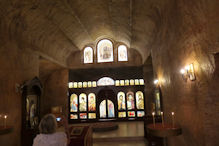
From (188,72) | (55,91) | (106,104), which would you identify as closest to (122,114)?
(106,104)

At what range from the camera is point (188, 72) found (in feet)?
13.6

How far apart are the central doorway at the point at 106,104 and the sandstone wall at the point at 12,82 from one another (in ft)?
25.4

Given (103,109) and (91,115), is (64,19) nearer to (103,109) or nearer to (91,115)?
(103,109)

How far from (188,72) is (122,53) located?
10.8 m

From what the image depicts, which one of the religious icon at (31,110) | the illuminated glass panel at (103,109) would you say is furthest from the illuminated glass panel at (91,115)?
the religious icon at (31,110)

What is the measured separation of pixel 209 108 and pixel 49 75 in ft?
44.7

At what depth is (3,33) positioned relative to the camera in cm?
664

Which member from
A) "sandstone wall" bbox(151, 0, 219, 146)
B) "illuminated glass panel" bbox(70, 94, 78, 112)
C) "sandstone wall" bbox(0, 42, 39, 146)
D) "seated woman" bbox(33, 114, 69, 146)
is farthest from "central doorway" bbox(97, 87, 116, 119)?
"seated woman" bbox(33, 114, 69, 146)

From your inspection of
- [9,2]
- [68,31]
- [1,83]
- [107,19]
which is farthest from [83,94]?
[9,2]

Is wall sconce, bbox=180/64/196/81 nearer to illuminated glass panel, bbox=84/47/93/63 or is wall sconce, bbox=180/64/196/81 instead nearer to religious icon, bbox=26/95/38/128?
religious icon, bbox=26/95/38/128

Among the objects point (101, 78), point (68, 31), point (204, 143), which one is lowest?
point (204, 143)

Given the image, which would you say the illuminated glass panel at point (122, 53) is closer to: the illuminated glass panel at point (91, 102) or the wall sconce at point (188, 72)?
the illuminated glass panel at point (91, 102)

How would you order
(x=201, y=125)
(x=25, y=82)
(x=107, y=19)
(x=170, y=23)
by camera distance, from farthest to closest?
(x=107, y=19) < (x=25, y=82) < (x=170, y=23) < (x=201, y=125)

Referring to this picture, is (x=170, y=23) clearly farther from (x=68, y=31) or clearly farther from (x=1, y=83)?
(x=68, y=31)
